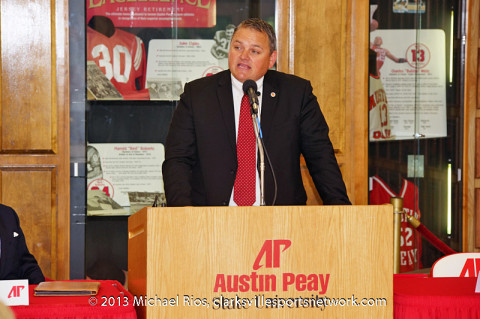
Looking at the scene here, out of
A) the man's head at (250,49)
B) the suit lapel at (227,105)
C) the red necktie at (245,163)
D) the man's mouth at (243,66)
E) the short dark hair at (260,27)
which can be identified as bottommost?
the red necktie at (245,163)

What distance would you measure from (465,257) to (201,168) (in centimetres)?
111

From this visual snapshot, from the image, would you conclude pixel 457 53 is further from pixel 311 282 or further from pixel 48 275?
pixel 311 282

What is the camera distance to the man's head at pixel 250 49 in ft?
9.55

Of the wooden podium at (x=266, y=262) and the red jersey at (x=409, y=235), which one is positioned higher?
the wooden podium at (x=266, y=262)

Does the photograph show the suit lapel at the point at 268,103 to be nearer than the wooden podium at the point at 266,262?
No

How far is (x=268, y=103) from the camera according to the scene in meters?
3.01

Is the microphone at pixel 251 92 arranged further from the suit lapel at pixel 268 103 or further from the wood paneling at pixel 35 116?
the wood paneling at pixel 35 116

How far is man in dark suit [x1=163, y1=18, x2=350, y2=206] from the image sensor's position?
2895 millimetres

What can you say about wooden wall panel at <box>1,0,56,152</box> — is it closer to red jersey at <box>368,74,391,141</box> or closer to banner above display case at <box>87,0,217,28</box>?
banner above display case at <box>87,0,217,28</box>

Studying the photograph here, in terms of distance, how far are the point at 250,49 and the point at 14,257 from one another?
1.31m

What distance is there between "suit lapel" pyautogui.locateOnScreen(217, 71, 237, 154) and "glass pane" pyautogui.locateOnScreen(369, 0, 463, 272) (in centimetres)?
254

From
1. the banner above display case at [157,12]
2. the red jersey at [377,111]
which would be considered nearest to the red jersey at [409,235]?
the red jersey at [377,111]

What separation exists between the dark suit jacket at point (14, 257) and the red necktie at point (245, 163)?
2.93 feet

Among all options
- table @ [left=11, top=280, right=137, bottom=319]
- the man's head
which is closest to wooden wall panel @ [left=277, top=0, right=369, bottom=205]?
the man's head
